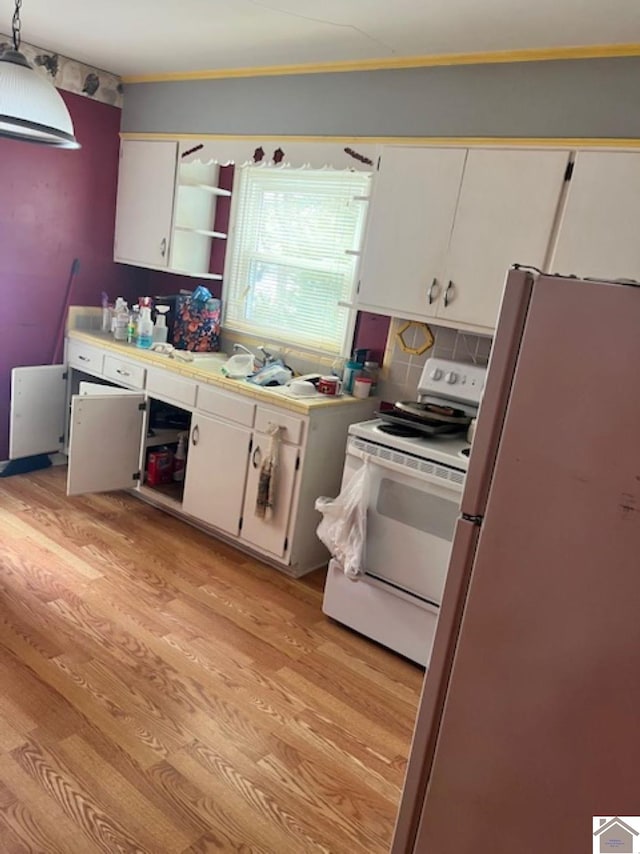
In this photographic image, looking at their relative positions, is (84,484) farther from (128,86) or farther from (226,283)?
(128,86)

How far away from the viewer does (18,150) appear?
11.2ft

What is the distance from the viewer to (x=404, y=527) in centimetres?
241

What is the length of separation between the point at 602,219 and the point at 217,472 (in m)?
2.06

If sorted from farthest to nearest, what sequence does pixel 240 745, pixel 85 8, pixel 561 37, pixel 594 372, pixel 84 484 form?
pixel 84 484 → pixel 85 8 → pixel 561 37 → pixel 240 745 → pixel 594 372

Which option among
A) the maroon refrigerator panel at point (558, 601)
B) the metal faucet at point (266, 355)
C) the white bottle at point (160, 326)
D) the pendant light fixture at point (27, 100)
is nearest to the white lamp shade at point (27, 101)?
the pendant light fixture at point (27, 100)

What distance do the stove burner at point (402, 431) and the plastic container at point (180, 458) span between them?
1.62 meters

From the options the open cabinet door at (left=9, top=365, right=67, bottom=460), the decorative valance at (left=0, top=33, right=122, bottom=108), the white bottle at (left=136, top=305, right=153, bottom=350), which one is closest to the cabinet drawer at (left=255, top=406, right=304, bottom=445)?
the white bottle at (left=136, top=305, right=153, bottom=350)

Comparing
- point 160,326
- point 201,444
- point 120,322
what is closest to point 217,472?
point 201,444

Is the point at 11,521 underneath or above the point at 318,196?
underneath

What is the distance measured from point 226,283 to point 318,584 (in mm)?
1886

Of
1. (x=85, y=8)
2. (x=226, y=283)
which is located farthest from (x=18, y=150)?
(x=226, y=283)

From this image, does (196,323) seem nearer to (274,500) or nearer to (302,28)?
(274,500)

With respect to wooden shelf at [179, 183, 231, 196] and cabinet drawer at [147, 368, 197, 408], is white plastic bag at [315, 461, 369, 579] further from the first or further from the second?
wooden shelf at [179, 183, 231, 196]

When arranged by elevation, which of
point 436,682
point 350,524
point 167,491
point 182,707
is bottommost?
point 182,707
